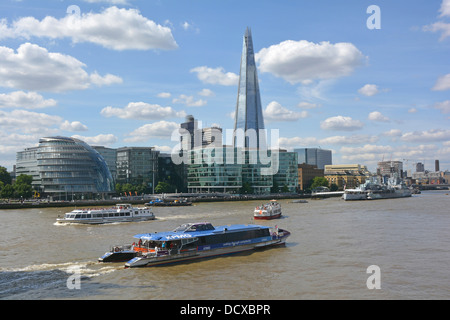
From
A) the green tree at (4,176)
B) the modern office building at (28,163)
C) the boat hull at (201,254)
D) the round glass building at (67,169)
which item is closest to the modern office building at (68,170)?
the round glass building at (67,169)

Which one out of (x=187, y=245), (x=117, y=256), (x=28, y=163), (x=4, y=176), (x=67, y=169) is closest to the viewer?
(x=117, y=256)

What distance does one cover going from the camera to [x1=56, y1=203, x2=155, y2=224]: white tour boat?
2611 inches

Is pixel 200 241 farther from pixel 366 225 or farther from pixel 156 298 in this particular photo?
pixel 366 225

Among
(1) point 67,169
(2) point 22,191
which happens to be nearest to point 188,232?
(2) point 22,191

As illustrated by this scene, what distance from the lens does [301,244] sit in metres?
41.6

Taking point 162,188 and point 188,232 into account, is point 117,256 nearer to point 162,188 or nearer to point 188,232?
point 188,232

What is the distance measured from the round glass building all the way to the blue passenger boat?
125 m

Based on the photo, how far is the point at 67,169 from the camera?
14900 cm

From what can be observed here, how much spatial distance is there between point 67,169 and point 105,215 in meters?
90.2

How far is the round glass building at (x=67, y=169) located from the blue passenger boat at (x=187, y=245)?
409 feet

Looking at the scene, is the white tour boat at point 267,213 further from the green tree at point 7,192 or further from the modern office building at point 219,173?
the modern office building at point 219,173

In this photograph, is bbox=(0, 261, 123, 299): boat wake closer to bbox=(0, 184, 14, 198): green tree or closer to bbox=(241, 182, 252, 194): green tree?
bbox=(0, 184, 14, 198): green tree

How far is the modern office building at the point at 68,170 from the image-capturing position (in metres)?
149
